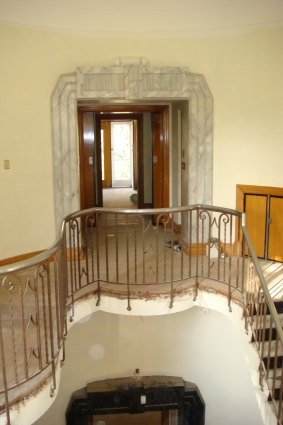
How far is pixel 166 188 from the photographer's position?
757cm

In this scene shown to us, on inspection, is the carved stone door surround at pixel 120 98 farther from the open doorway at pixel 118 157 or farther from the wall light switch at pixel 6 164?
the open doorway at pixel 118 157

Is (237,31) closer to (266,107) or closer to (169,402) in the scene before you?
(266,107)

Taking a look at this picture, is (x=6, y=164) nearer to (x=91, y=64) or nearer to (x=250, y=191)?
(x=91, y=64)

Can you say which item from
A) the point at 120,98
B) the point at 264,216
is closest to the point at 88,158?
the point at 120,98

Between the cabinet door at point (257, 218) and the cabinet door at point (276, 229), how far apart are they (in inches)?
3.9

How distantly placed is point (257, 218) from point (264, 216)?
0.11 meters

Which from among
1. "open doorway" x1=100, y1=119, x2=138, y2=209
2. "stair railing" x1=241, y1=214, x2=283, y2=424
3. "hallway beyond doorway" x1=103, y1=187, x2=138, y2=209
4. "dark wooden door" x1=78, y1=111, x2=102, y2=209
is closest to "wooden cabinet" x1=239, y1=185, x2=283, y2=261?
"stair railing" x1=241, y1=214, x2=283, y2=424

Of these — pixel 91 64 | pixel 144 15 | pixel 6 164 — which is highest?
pixel 144 15

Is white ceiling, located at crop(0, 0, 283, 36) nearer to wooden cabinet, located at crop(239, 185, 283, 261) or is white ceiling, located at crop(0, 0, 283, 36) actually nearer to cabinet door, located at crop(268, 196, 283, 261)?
wooden cabinet, located at crop(239, 185, 283, 261)

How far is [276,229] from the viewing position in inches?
227

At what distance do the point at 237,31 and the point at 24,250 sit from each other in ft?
12.9

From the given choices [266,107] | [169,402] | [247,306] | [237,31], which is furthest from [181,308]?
[237,31]

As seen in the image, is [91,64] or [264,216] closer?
[91,64]

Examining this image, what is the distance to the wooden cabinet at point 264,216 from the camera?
18.7 feet
